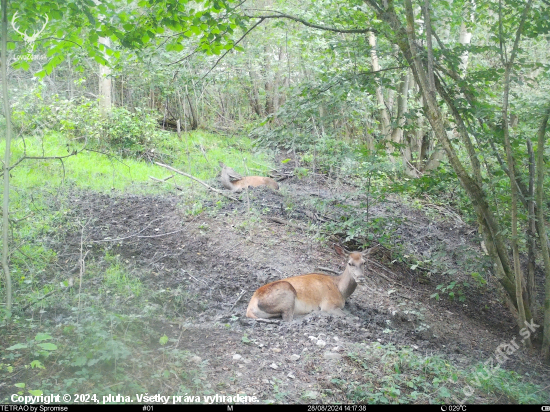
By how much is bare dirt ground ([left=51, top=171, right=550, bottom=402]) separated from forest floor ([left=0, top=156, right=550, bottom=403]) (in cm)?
2

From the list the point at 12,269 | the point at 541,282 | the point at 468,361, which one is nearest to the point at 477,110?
the point at 468,361

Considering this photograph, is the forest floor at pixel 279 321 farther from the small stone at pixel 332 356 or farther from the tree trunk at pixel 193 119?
the tree trunk at pixel 193 119

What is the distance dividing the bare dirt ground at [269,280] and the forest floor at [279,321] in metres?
0.02

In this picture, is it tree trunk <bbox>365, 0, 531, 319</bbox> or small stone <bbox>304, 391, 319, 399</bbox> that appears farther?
tree trunk <bbox>365, 0, 531, 319</bbox>

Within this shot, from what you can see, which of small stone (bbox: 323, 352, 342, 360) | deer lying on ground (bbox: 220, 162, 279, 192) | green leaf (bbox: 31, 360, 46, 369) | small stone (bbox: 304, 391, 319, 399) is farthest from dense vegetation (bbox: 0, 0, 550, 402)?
deer lying on ground (bbox: 220, 162, 279, 192)

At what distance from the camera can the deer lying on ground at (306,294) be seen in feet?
20.9

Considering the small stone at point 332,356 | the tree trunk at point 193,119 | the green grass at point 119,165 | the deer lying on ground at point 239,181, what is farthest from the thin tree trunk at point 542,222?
the tree trunk at point 193,119

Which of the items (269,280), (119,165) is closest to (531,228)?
(269,280)

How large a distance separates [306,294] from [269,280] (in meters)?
0.79

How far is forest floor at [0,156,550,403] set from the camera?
453 cm

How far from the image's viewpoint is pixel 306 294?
6867 millimetres

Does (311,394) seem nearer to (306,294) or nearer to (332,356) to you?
(332,356)

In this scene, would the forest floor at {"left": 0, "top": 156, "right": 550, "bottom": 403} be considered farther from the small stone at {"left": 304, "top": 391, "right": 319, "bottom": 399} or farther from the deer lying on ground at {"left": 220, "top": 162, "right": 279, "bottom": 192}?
the deer lying on ground at {"left": 220, "top": 162, "right": 279, "bottom": 192}

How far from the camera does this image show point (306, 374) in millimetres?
4621
